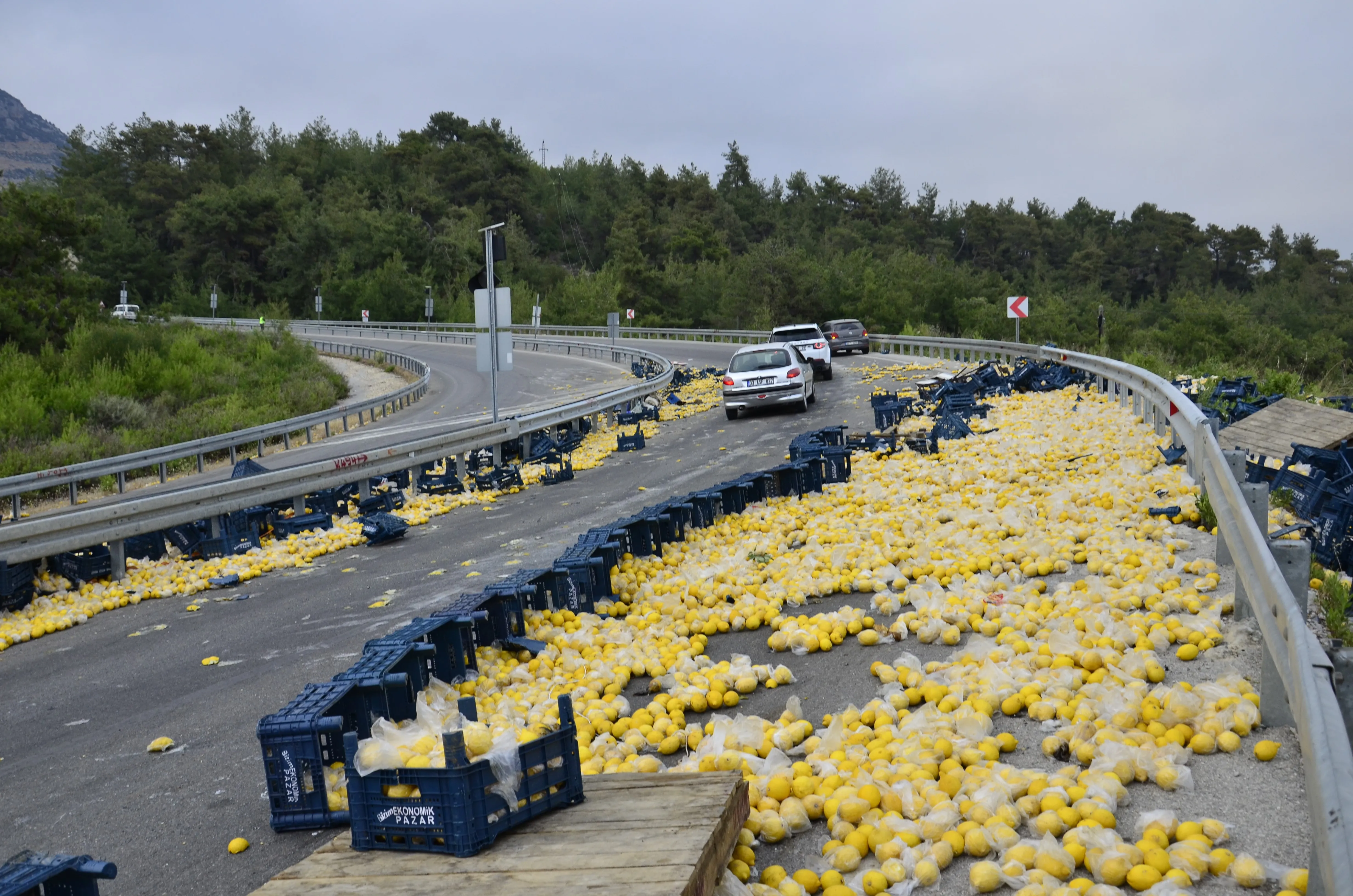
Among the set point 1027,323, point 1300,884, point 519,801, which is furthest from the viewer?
point 1027,323

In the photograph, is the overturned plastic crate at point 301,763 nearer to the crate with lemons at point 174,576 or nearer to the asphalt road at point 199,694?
the asphalt road at point 199,694

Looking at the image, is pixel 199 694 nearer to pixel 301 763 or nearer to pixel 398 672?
pixel 398 672

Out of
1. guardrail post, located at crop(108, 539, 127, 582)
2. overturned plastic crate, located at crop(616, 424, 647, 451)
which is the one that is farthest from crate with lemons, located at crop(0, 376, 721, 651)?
overturned plastic crate, located at crop(616, 424, 647, 451)

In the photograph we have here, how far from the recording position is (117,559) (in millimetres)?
10859

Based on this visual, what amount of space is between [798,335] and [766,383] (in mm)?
10108

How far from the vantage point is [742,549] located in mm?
9102

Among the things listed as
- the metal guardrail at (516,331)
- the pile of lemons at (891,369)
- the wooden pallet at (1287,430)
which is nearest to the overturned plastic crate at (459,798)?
the wooden pallet at (1287,430)

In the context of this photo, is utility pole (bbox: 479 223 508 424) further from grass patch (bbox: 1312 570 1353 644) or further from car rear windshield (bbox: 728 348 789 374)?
grass patch (bbox: 1312 570 1353 644)

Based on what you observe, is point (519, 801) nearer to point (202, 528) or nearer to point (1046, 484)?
point (1046, 484)

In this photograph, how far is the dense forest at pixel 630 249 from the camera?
70.0 meters

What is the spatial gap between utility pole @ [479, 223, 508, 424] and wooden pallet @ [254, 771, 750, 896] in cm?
1461

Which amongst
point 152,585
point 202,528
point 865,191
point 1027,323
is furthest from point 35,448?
point 865,191

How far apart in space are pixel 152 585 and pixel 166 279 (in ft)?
293

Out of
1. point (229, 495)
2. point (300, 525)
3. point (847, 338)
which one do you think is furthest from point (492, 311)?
point (847, 338)
